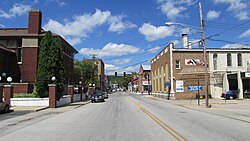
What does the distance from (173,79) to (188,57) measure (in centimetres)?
478

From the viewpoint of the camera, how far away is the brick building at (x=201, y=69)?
147 feet

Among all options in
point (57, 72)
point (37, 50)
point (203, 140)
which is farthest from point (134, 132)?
point (37, 50)

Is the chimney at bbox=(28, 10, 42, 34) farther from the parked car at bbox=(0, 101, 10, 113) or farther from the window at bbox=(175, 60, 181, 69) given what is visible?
the window at bbox=(175, 60, 181, 69)

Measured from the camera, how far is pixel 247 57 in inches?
1854

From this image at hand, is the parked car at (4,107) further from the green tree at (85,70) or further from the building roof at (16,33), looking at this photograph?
the green tree at (85,70)

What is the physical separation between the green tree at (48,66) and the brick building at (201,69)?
2225 cm

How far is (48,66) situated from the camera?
2852 cm

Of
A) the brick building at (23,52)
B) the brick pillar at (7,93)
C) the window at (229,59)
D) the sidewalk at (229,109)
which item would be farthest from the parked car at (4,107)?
the window at (229,59)

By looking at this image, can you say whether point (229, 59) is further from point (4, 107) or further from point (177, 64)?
point (4, 107)

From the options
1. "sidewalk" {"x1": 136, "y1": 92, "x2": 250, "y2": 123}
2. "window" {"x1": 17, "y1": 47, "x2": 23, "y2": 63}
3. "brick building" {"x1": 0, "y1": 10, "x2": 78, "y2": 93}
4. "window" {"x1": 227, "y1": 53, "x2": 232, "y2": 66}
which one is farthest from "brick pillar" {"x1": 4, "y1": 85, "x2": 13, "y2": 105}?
"window" {"x1": 227, "y1": 53, "x2": 232, "y2": 66}

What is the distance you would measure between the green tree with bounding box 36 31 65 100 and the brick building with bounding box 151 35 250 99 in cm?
2225

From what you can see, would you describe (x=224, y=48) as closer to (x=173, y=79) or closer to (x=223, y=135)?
(x=173, y=79)

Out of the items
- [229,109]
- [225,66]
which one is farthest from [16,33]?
[225,66]

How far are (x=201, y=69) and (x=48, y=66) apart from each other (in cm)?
2787
